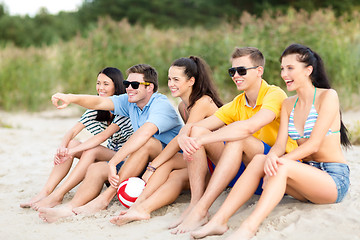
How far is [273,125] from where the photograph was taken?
11.4 feet

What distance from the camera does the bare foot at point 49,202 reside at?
151 inches

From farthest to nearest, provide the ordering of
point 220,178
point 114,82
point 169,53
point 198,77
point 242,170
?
point 169,53
point 114,82
point 198,77
point 242,170
point 220,178

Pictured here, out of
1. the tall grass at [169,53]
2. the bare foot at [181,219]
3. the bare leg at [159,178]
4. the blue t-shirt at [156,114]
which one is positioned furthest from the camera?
the tall grass at [169,53]

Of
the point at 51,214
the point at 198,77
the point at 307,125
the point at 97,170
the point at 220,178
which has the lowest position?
the point at 51,214

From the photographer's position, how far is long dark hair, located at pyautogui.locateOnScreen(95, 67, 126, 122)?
4.17 metres

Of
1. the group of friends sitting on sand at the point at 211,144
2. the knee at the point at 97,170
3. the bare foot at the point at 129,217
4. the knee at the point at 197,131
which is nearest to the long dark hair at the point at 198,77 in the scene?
the group of friends sitting on sand at the point at 211,144

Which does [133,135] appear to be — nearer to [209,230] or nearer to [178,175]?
[178,175]

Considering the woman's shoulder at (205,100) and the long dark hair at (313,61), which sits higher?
the long dark hair at (313,61)

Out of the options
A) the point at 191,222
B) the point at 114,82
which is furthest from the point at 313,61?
the point at 114,82

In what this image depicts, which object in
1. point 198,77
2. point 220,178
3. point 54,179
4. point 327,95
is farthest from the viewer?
point 54,179

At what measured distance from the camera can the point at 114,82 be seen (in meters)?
4.20

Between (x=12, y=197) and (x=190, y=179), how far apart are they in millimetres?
1984

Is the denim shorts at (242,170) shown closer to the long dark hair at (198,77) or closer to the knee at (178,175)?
the knee at (178,175)

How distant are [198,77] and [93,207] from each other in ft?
4.67
